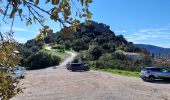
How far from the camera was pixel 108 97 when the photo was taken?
2667 cm

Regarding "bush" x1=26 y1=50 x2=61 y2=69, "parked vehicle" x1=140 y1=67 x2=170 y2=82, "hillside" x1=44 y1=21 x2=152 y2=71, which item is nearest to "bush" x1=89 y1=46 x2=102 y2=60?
"hillside" x1=44 y1=21 x2=152 y2=71

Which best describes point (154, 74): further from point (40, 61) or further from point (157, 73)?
point (40, 61)

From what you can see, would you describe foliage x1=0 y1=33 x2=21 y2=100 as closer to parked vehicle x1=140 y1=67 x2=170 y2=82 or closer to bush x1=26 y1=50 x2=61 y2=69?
parked vehicle x1=140 y1=67 x2=170 y2=82

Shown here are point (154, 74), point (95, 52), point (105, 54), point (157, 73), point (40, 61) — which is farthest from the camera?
point (95, 52)

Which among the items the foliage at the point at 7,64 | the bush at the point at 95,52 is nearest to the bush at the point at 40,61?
the bush at the point at 95,52

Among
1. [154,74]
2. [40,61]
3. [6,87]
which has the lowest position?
[154,74]

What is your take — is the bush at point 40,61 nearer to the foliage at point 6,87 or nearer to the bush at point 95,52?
the bush at point 95,52

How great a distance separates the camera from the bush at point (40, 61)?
8019 centimetres

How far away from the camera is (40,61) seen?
3307 inches

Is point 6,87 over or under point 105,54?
under

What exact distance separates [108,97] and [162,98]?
11.2ft

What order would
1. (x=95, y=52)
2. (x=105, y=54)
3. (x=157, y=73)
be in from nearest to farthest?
(x=157, y=73) < (x=105, y=54) < (x=95, y=52)

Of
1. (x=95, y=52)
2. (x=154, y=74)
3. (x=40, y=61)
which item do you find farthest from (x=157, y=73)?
(x=95, y=52)

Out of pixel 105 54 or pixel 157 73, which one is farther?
pixel 105 54
